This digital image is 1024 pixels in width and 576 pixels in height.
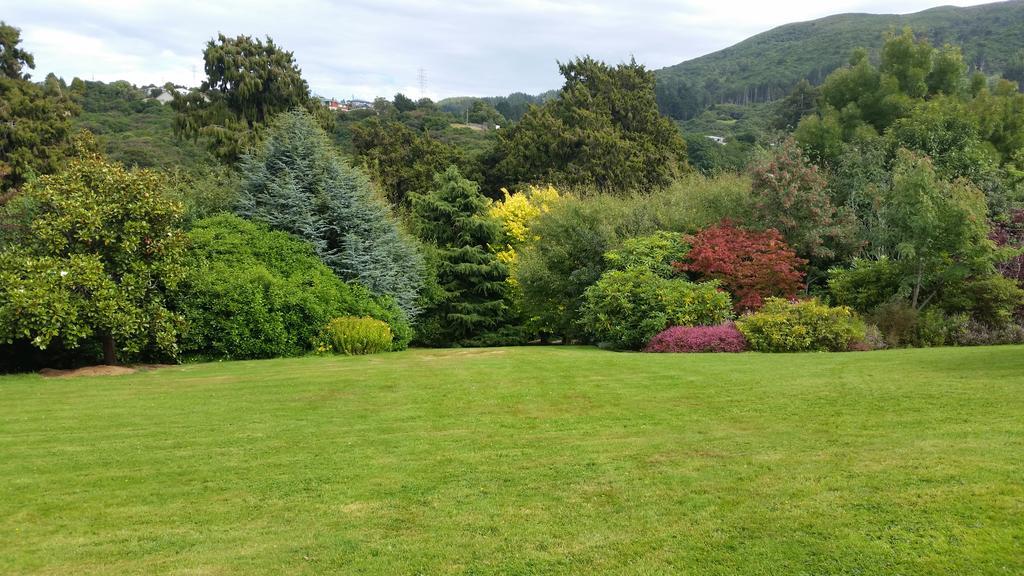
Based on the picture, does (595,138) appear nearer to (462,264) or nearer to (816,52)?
(462,264)

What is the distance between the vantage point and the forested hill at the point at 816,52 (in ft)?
372

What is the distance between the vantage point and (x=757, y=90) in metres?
143

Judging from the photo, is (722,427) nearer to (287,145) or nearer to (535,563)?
(535,563)

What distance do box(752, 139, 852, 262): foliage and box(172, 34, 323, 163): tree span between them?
26836mm

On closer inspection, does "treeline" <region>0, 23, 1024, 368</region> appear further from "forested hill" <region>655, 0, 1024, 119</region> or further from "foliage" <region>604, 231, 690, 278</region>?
"forested hill" <region>655, 0, 1024, 119</region>

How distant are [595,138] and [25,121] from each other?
3166 centimetres

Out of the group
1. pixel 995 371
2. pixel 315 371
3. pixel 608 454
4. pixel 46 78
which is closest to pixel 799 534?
pixel 608 454

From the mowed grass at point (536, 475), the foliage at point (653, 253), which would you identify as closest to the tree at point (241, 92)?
the foliage at point (653, 253)

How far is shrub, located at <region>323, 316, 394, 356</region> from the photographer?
18281mm

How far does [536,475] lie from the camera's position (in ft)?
24.0

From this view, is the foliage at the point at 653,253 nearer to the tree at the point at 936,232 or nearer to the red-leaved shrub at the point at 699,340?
the red-leaved shrub at the point at 699,340

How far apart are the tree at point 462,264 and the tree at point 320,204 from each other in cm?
386

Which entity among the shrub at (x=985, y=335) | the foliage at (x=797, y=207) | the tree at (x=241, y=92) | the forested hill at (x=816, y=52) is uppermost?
the forested hill at (x=816, y=52)

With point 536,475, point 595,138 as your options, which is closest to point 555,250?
point 536,475
